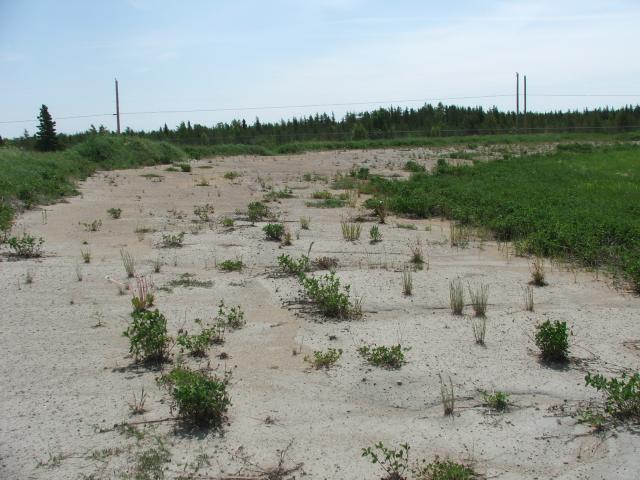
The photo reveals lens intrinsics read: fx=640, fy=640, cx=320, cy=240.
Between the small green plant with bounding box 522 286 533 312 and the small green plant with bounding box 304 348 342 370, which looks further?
the small green plant with bounding box 522 286 533 312

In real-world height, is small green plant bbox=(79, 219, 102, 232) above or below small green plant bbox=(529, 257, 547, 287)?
above

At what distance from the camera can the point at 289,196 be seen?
16141 mm

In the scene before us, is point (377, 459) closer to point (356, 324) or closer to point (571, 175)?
point (356, 324)

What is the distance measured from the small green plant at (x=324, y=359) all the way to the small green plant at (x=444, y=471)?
1.64 metres

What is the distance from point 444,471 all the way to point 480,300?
3.40 m

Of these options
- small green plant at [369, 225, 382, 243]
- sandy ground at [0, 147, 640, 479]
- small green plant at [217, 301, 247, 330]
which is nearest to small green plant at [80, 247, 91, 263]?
sandy ground at [0, 147, 640, 479]

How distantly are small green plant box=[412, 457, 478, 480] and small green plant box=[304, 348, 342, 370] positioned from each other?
5.40 feet

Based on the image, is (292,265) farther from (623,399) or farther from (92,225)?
(92,225)

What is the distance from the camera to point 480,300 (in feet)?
23.4

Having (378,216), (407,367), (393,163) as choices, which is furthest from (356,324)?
(393,163)

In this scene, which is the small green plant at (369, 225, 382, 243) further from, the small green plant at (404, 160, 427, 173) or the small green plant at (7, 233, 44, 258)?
the small green plant at (404, 160, 427, 173)

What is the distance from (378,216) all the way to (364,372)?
24.7ft

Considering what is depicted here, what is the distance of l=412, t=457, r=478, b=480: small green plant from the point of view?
3913 mm

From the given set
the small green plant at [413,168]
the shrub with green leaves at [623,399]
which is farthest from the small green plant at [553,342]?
the small green plant at [413,168]
